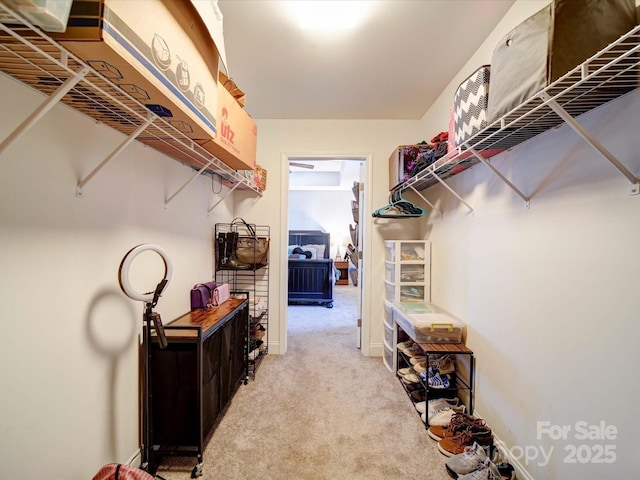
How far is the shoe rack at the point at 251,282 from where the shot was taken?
2.43 metres

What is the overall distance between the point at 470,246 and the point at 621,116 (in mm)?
1055

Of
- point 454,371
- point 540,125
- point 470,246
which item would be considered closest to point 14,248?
point 540,125

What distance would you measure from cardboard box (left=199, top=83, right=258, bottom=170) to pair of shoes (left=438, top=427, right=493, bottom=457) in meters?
2.12

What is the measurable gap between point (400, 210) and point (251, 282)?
173 cm

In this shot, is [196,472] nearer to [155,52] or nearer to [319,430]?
[319,430]

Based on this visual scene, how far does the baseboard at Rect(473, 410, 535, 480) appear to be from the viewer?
4.33 feet

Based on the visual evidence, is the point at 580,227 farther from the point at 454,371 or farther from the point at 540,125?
the point at 454,371

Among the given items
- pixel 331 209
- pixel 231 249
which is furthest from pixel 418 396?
pixel 331 209

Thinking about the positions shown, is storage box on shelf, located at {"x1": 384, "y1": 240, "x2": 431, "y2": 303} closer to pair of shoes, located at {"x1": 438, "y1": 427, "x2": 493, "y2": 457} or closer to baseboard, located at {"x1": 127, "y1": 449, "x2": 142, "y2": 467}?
pair of shoes, located at {"x1": 438, "y1": 427, "x2": 493, "y2": 457}

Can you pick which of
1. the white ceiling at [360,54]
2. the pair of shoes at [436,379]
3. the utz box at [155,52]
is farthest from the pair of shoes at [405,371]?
the white ceiling at [360,54]

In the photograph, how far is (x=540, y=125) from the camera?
3.76 feet

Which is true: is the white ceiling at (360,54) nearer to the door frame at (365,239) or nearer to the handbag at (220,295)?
the door frame at (365,239)

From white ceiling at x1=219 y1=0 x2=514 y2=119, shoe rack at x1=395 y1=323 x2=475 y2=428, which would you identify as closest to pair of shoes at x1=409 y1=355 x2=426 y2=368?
shoe rack at x1=395 y1=323 x2=475 y2=428

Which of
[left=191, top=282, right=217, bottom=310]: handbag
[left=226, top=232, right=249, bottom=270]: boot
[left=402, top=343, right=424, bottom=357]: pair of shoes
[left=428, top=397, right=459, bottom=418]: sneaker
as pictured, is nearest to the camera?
[left=428, top=397, right=459, bottom=418]: sneaker
